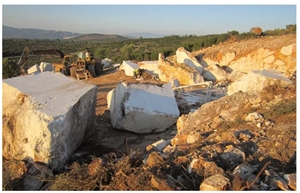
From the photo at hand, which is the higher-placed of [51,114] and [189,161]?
[51,114]

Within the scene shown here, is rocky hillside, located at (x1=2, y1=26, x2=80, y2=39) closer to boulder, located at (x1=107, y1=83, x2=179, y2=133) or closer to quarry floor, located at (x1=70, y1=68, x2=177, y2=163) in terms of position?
quarry floor, located at (x1=70, y1=68, x2=177, y2=163)

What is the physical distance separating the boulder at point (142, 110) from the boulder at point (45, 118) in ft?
3.50

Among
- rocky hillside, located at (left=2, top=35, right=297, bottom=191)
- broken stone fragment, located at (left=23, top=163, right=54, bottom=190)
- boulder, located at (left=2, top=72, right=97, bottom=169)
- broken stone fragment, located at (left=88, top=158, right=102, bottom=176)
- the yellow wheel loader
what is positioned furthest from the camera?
the yellow wheel loader

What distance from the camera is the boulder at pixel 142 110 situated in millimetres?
6832

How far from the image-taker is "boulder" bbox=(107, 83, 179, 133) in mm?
6832

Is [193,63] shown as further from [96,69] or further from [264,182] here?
[264,182]

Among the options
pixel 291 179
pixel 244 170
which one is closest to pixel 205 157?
pixel 244 170

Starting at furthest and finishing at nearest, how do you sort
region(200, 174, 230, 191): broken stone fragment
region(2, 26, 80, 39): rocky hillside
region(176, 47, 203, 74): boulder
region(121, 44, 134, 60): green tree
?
region(121, 44, 134, 60): green tree < region(176, 47, 203, 74): boulder < region(2, 26, 80, 39): rocky hillside < region(200, 174, 230, 191): broken stone fragment

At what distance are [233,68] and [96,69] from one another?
24.5ft

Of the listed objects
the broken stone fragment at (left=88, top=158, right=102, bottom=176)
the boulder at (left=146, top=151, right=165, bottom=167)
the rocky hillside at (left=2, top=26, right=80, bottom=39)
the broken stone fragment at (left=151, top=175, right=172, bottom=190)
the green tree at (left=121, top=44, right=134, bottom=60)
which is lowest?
the green tree at (left=121, top=44, right=134, bottom=60)

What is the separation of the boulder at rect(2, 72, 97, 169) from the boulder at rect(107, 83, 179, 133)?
3.50 feet

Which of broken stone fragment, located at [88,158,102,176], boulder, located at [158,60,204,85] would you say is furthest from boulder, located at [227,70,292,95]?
boulder, located at [158,60,204,85]

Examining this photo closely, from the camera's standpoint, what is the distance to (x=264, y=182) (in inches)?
131

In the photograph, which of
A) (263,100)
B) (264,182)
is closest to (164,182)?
(264,182)
